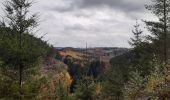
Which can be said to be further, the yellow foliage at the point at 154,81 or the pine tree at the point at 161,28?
the pine tree at the point at 161,28

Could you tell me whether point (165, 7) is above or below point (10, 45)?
above

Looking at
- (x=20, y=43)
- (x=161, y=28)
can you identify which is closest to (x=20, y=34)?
(x=20, y=43)

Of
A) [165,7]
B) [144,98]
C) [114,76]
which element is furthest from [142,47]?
[144,98]

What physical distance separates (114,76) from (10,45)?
32942 millimetres

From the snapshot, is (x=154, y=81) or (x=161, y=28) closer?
(x=154, y=81)

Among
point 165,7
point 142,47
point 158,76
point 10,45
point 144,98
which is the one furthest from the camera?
point 142,47

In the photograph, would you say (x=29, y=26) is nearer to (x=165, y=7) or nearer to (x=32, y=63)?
(x=32, y=63)

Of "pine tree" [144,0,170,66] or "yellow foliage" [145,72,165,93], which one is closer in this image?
"yellow foliage" [145,72,165,93]

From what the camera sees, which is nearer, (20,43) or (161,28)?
(20,43)

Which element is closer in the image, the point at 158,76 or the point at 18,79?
the point at 158,76

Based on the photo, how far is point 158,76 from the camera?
14648 mm

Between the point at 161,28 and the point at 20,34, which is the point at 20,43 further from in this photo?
the point at 161,28

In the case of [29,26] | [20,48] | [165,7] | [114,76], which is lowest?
[114,76]

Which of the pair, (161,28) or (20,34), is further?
(161,28)
